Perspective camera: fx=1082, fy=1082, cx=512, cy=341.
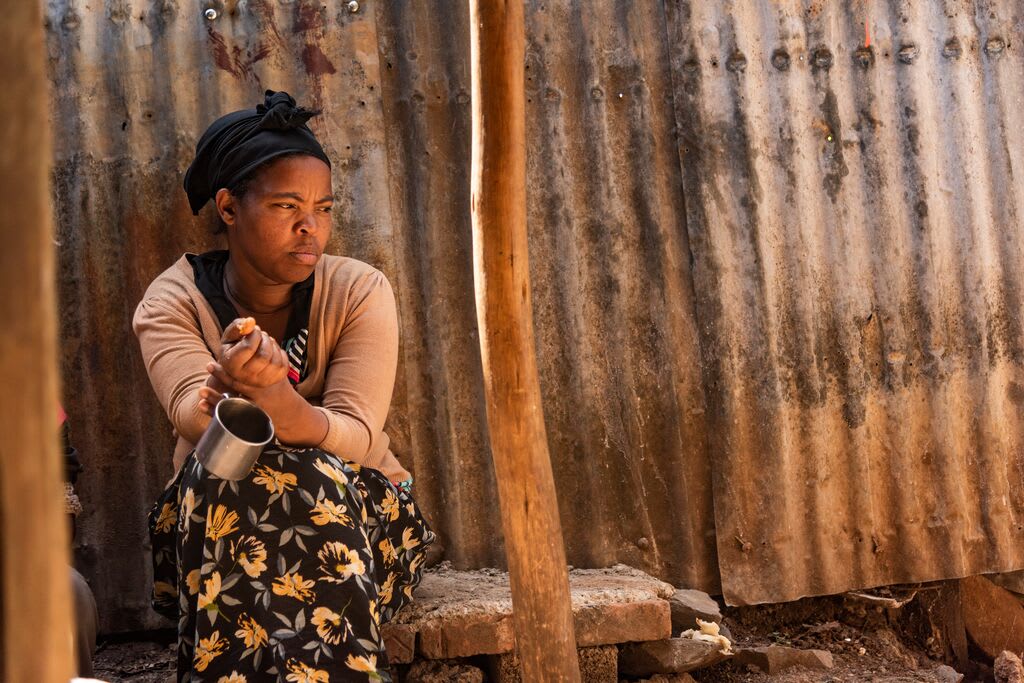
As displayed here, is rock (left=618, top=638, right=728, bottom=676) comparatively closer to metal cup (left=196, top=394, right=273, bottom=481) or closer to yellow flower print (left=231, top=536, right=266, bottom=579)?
yellow flower print (left=231, top=536, right=266, bottom=579)

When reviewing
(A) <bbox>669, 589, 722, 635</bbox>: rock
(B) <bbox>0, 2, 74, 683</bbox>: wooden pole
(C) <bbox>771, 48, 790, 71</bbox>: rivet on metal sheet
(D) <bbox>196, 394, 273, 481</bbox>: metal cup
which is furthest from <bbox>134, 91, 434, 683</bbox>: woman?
(C) <bbox>771, 48, 790, 71</bbox>: rivet on metal sheet

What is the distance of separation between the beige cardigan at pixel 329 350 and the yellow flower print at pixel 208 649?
513 millimetres

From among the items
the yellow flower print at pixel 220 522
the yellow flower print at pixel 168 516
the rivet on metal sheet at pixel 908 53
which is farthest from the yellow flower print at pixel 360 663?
the rivet on metal sheet at pixel 908 53

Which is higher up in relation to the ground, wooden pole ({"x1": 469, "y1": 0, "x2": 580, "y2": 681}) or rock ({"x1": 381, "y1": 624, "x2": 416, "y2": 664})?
wooden pole ({"x1": 469, "y1": 0, "x2": 580, "y2": 681})

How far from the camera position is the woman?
2.25 m

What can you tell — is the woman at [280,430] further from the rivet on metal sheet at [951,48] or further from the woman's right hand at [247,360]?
the rivet on metal sheet at [951,48]

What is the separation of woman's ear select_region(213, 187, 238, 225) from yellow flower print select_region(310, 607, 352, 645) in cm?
114

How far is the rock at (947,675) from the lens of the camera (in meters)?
3.36

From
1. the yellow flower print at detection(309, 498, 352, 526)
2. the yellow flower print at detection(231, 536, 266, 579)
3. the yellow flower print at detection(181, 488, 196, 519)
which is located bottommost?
the yellow flower print at detection(231, 536, 266, 579)

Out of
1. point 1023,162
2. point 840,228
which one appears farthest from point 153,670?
point 1023,162

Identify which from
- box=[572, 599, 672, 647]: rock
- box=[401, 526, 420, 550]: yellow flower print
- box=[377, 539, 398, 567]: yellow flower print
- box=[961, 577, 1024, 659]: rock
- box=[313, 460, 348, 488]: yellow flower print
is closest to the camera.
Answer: box=[313, 460, 348, 488]: yellow flower print

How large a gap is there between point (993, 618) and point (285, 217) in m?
2.73

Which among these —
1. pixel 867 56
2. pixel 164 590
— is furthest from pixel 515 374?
pixel 867 56

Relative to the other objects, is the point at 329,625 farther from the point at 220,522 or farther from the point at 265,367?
the point at 265,367
